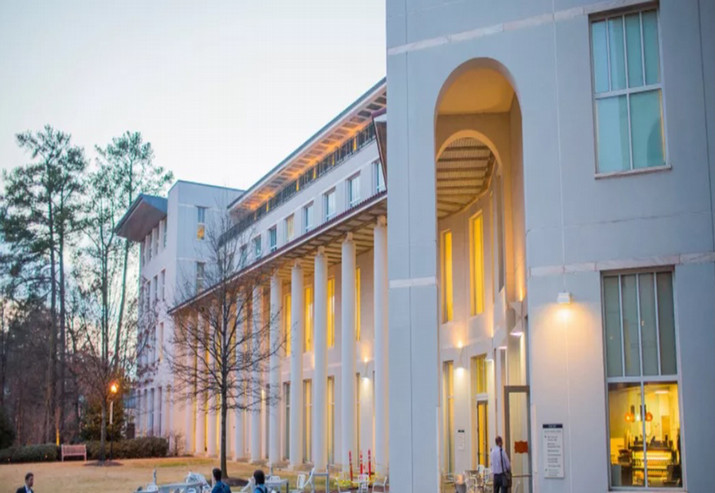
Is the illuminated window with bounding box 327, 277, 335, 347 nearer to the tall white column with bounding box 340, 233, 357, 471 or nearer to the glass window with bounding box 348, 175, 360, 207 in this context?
the glass window with bounding box 348, 175, 360, 207

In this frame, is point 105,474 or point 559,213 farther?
point 105,474

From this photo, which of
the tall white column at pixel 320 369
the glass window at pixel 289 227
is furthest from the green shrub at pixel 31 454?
Result: the tall white column at pixel 320 369

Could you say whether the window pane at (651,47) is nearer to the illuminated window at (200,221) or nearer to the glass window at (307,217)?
the glass window at (307,217)

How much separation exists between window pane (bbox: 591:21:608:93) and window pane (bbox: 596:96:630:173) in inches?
10.6

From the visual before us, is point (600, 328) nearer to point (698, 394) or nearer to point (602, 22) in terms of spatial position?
point (698, 394)

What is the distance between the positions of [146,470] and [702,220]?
30.9m

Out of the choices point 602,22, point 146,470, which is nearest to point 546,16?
point 602,22

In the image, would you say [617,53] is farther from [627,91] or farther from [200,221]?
[200,221]

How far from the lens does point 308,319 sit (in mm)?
40594

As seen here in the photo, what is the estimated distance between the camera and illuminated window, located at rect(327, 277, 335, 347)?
37.6 metres

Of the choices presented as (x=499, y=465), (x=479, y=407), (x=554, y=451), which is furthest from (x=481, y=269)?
(x=554, y=451)

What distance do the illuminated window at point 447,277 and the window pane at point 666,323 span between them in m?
15.2

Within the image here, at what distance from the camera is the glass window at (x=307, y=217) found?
43.0 meters

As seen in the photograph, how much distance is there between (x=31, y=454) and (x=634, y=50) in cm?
4125
